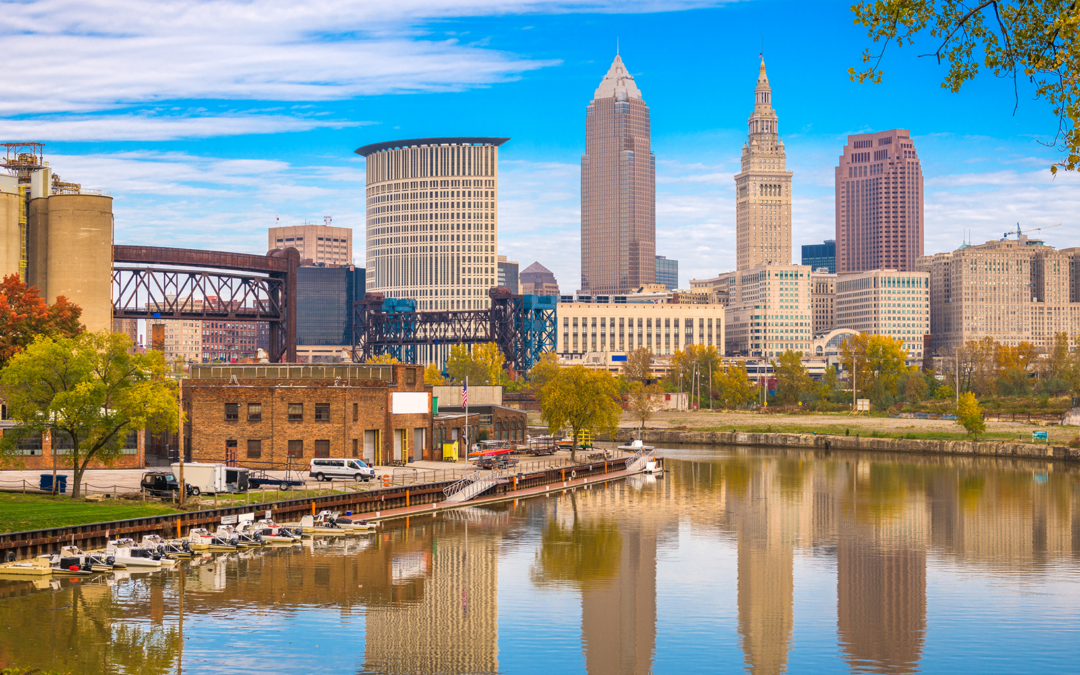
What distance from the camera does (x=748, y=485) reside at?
296 feet

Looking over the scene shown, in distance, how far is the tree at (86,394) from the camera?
2276 inches

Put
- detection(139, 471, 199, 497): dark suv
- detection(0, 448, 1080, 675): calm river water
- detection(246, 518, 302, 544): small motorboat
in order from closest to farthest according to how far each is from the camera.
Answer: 1. detection(0, 448, 1080, 675): calm river water
2. detection(246, 518, 302, 544): small motorboat
3. detection(139, 471, 199, 497): dark suv

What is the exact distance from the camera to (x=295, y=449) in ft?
Answer: 252

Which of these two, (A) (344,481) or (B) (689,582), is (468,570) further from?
(A) (344,481)

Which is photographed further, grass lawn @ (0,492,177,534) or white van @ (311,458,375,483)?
white van @ (311,458,375,483)

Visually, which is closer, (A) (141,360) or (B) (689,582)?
(B) (689,582)

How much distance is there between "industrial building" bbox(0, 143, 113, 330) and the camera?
388 ft

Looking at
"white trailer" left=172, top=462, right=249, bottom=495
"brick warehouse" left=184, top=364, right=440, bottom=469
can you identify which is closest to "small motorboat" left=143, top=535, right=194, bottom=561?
"white trailer" left=172, top=462, right=249, bottom=495

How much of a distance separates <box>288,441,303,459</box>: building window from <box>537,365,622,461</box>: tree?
26.5m

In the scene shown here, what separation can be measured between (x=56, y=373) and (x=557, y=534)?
29.3 meters

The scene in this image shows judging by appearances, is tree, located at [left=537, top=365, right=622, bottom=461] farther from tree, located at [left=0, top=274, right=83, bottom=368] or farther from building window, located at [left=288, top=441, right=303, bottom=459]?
tree, located at [left=0, top=274, right=83, bottom=368]

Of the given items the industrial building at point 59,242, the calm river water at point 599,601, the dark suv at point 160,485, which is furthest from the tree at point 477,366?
the dark suv at point 160,485

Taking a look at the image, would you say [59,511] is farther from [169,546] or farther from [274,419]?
[274,419]

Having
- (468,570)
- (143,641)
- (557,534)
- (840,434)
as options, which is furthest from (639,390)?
(143,641)
